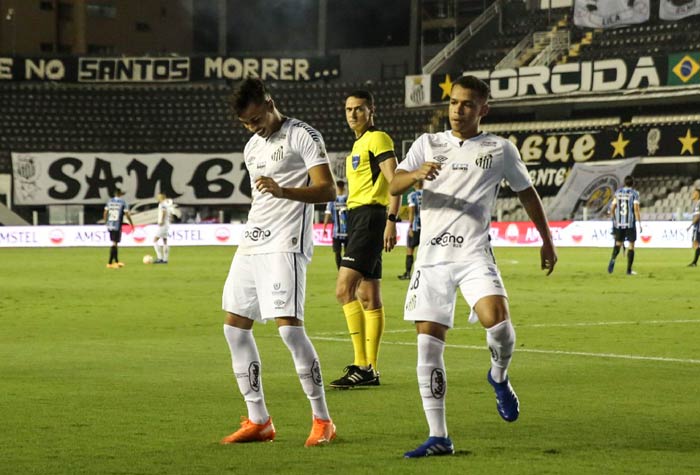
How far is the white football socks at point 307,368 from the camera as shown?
734 cm

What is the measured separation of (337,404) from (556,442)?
2.16m

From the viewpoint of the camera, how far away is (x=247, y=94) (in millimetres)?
7262

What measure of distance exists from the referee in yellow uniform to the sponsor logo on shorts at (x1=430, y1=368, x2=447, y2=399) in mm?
3270

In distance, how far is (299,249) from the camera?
7.45 meters

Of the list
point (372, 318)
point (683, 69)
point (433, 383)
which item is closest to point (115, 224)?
point (372, 318)

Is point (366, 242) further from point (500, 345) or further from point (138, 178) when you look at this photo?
point (138, 178)

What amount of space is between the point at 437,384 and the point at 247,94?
192cm

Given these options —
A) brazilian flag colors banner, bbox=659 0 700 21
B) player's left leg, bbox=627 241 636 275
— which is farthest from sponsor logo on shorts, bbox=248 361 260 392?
brazilian flag colors banner, bbox=659 0 700 21

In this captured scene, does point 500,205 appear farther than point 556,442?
Yes

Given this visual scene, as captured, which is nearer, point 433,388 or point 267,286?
point 433,388

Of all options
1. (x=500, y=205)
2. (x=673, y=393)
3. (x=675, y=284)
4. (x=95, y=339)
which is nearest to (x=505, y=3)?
(x=500, y=205)

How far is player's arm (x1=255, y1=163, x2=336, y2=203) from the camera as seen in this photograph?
280 inches

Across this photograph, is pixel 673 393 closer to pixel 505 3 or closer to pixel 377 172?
pixel 377 172

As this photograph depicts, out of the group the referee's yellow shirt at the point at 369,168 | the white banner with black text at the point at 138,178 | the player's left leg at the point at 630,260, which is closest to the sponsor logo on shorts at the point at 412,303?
the referee's yellow shirt at the point at 369,168
